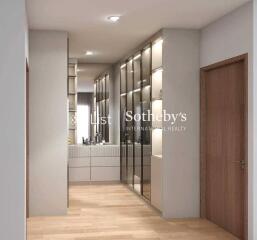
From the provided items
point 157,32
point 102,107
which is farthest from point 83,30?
point 102,107

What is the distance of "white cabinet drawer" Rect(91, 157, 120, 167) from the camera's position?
8.80 metres

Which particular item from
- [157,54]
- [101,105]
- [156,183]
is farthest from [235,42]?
[101,105]

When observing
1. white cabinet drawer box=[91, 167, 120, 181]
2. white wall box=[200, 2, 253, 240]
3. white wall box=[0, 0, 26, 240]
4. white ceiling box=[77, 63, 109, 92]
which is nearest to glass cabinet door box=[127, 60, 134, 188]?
white cabinet drawer box=[91, 167, 120, 181]

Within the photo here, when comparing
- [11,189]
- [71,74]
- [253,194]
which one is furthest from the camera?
[71,74]

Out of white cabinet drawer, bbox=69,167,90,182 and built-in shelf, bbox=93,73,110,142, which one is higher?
built-in shelf, bbox=93,73,110,142

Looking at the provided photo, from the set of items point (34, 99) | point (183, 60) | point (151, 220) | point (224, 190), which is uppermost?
point (183, 60)

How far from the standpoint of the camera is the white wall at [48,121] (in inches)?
237

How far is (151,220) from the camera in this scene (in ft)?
19.2

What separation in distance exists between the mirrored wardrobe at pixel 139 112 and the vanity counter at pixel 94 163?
20 cm

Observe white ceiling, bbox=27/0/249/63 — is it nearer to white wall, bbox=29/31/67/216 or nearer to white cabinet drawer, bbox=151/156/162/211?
white wall, bbox=29/31/67/216

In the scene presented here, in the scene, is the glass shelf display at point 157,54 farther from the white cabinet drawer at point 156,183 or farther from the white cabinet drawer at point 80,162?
the white cabinet drawer at point 80,162

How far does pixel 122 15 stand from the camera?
5.20m

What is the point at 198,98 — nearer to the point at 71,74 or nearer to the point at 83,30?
the point at 83,30

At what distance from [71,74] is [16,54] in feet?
17.4
